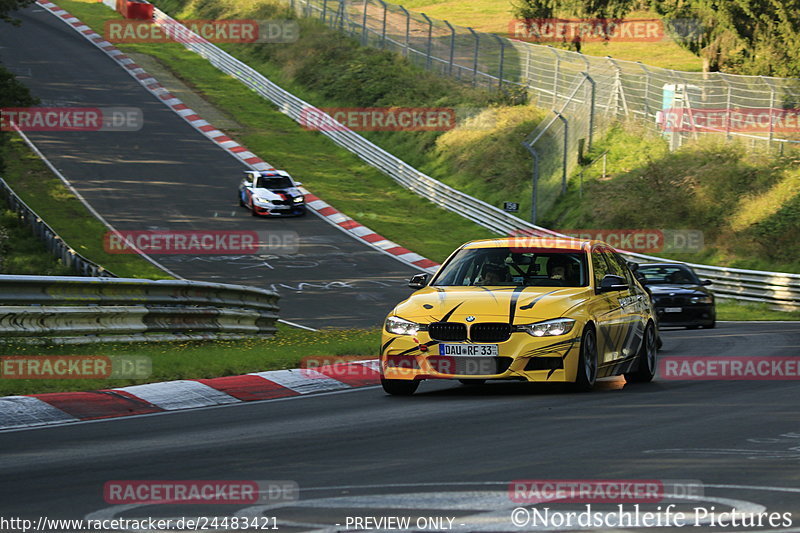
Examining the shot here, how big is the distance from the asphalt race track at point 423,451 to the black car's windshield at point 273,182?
1098 inches

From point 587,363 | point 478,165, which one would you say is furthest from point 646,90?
point 587,363

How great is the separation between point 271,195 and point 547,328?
28429mm

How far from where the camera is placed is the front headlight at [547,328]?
1105cm

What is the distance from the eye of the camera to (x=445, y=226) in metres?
40.1

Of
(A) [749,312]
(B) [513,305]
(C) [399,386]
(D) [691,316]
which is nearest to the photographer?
(B) [513,305]

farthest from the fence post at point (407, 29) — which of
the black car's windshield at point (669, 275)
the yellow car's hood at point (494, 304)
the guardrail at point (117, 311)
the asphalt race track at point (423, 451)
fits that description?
the asphalt race track at point (423, 451)

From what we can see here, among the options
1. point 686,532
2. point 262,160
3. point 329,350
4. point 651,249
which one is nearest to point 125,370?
point 329,350

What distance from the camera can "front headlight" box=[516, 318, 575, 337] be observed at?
36.3 ft

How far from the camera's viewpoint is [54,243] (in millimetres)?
29703

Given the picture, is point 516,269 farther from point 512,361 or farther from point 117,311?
point 117,311

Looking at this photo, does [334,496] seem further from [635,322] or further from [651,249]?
[651,249]

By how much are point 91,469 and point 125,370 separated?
5.08 m

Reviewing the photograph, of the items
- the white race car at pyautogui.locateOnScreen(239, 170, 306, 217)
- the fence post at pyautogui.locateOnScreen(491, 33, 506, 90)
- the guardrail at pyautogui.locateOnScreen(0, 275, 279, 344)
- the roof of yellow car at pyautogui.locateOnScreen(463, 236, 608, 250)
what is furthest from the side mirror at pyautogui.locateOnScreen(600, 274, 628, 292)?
the fence post at pyautogui.locateOnScreen(491, 33, 506, 90)

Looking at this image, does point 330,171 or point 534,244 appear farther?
point 330,171
